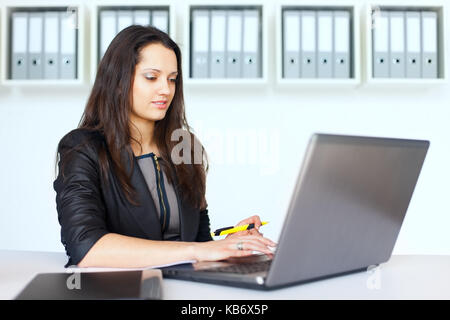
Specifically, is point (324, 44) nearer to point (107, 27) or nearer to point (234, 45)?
point (234, 45)

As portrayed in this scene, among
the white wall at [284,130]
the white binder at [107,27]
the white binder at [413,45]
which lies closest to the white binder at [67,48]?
the white binder at [107,27]

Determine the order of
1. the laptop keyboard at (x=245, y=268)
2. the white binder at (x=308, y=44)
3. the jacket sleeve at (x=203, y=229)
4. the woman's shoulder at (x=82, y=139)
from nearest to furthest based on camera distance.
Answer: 1. the laptop keyboard at (x=245, y=268)
2. the woman's shoulder at (x=82, y=139)
3. the jacket sleeve at (x=203, y=229)
4. the white binder at (x=308, y=44)

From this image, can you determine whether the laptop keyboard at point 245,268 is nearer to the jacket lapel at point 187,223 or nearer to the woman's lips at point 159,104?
the jacket lapel at point 187,223

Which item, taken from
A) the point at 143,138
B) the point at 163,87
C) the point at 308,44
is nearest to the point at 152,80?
the point at 163,87

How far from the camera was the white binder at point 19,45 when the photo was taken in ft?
7.54

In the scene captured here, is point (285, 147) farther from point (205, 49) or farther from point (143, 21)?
point (143, 21)

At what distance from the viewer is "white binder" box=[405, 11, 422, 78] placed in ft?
7.51

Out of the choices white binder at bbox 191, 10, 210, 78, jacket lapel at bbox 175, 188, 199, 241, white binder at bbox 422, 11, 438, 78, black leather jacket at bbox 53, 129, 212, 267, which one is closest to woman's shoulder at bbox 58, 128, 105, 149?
black leather jacket at bbox 53, 129, 212, 267

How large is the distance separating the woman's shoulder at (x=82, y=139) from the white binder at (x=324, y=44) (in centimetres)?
121

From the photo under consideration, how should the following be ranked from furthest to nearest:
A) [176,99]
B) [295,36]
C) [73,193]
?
[295,36] < [176,99] < [73,193]

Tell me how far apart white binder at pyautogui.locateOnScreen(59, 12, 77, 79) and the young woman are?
2.80 feet
